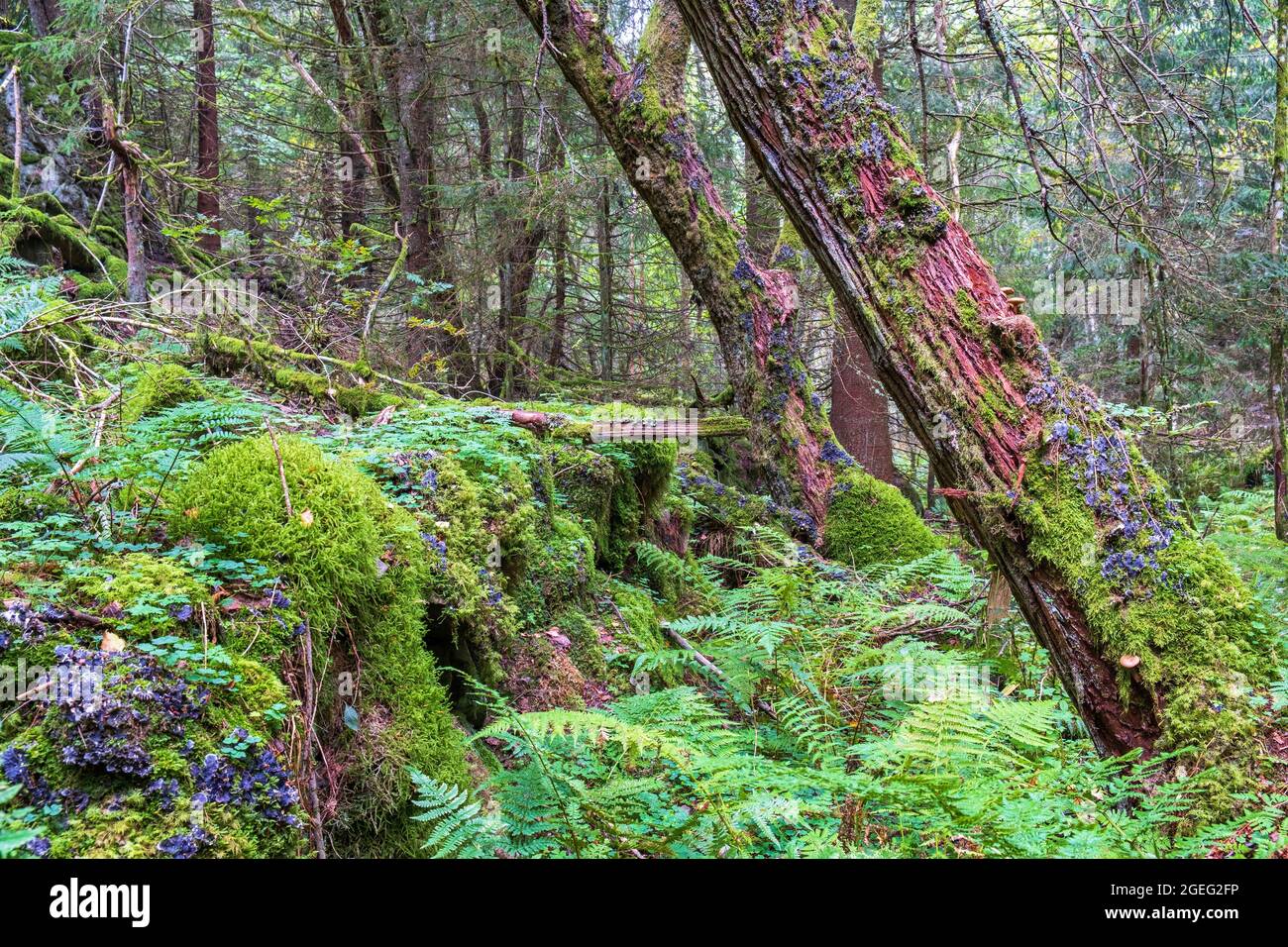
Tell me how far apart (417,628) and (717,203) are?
6043 mm

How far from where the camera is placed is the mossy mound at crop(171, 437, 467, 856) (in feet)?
8.23

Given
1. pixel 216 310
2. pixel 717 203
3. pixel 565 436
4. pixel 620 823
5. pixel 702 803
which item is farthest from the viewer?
pixel 717 203

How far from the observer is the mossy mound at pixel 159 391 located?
4.05 meters

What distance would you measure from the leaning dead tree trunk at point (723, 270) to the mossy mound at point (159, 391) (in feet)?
15.2

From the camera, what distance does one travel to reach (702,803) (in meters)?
2.76

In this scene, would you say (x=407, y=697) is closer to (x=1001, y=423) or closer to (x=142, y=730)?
(x=142, y=730)

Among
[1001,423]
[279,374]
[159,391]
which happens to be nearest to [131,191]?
[279,374]

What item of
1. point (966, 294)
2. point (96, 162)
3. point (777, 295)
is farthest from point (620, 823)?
point (96, 162)

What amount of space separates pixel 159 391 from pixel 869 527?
587cm

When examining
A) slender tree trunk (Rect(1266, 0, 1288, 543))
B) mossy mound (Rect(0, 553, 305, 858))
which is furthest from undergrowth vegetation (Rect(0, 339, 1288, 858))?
slender tree trunk (Rect(1266, 0, 1288, 543))

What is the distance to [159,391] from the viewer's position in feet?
14.0
